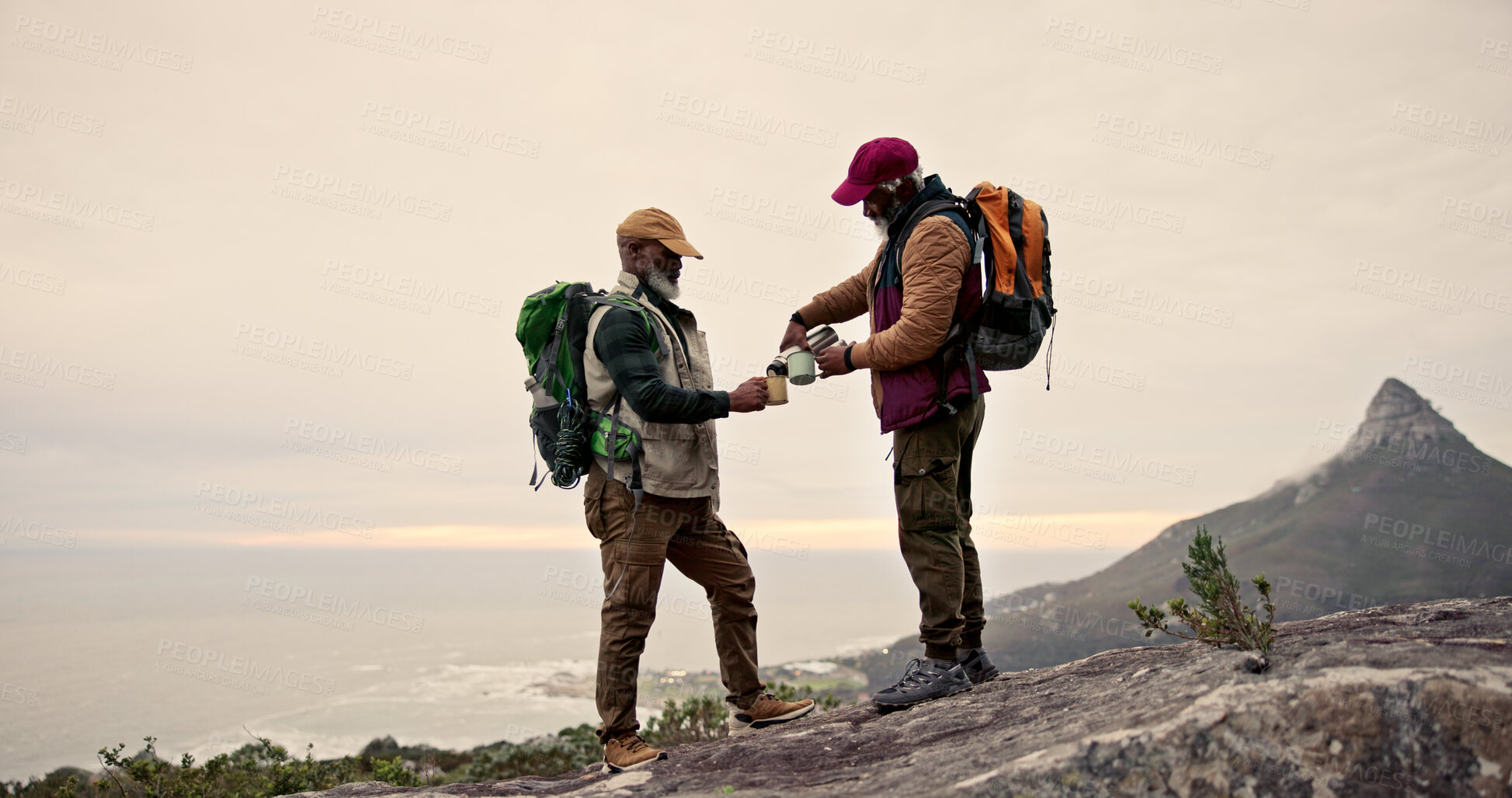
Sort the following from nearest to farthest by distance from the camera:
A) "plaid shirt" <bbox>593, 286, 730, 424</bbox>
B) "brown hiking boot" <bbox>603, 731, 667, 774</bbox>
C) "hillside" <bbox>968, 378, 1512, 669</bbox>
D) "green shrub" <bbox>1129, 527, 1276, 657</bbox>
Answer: "green shrub" <bbox>1129, 527, 1276, 657</bbox>
"brown hiking boot" <bbox>603, 731, 667, 774</bbox>
"plaid shirt" <bbox>593, 286, 730, 424</bbox>
"hillside" <bbox>968, 378, 1512, 669</bbox>

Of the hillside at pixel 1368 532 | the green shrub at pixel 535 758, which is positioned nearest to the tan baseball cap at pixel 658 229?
the green shrub at pixel 535 758

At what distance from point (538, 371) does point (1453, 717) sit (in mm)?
4347

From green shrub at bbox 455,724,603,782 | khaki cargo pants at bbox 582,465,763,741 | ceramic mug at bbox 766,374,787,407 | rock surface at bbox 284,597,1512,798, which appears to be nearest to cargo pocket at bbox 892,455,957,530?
ceramic mug at bbox 766,374,787,407

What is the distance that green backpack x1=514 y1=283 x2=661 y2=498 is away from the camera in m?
4.64

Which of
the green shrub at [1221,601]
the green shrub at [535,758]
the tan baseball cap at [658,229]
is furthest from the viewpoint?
the green shrub at [535,758]

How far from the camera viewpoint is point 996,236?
4.55 meters

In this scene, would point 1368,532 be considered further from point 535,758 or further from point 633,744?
point 633,744

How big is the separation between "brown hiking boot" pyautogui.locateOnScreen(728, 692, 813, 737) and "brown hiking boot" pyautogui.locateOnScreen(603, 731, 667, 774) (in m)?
0.83

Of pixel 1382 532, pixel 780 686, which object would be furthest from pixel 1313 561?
pixel 780 686

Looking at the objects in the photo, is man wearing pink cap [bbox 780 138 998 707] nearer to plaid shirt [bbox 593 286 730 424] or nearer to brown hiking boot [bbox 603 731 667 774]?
plaid shirt [bbox 593 286 730 424]

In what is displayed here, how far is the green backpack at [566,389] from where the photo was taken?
4.64 meters

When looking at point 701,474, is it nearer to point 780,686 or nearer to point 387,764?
point 780,686

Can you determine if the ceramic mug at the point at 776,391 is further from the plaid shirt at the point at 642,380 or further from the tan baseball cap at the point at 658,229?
the tan baseball cap at the point at 658,229

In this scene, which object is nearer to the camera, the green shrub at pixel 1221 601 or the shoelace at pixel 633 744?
the green shrub at pixel 1221 601
